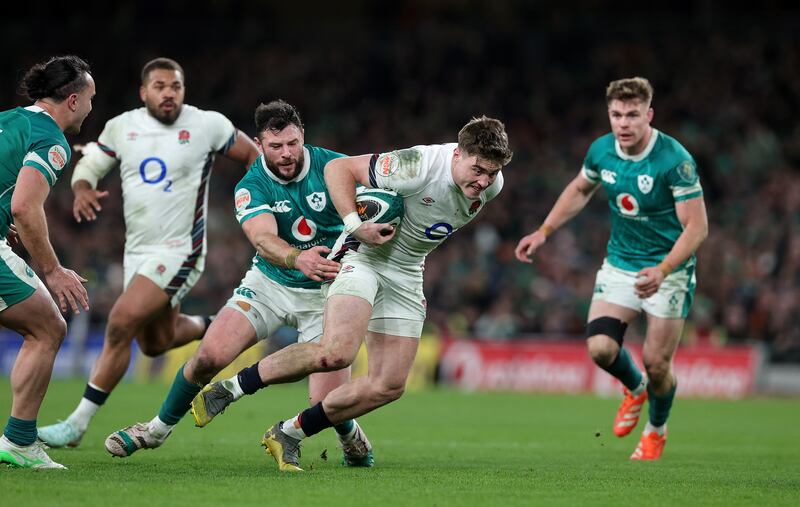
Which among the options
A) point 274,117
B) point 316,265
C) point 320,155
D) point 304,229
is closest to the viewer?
point 316,265

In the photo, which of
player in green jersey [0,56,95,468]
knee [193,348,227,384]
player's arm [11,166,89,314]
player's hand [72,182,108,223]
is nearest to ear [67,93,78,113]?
player in green jersey [0,56,95,468]

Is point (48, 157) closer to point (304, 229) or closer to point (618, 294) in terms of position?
point (304, 229)

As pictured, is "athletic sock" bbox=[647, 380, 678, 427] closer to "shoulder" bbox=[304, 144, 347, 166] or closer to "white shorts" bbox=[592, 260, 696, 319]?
"white shorts" bbox=[592, 260, 696, 319]

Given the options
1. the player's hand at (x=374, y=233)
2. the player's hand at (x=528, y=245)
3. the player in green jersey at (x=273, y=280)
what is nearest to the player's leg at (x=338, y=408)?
the player in green jersey at (x=273, y=280)

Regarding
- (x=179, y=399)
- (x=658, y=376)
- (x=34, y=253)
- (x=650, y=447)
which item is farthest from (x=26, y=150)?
(x=650, y=447)

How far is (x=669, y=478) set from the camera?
7691 mm

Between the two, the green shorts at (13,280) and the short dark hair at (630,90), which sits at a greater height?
the short dark hair at (630,90)

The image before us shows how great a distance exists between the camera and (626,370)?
383 inches

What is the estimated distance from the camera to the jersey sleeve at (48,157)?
6941 mm

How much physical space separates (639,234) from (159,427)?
4.39 meters

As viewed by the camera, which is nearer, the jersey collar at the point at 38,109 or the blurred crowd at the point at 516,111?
the jersey collar at the point at 38,109

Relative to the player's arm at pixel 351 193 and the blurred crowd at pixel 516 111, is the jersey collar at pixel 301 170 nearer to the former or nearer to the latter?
the player's arm at pixel 351 193

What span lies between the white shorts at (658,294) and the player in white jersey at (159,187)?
3.30m

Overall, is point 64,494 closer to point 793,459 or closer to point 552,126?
point 793,459
